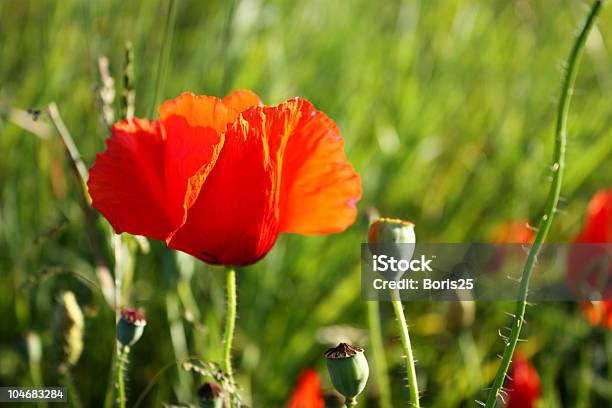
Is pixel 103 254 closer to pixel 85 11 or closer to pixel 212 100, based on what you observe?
pixel 212 100

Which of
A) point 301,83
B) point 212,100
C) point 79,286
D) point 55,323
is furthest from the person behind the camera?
point 301,83

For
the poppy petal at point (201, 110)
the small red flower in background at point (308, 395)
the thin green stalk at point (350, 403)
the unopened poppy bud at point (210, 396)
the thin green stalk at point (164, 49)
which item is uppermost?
the thin green stalk at point (164, 49)

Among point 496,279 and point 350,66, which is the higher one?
point 350,66

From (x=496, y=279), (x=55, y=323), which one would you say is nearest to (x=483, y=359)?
(x=496, y=279)

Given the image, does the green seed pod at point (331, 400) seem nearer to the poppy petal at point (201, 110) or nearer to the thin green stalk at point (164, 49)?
the poppy petal at point (201, 110)

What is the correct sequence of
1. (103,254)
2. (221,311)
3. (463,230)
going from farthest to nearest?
(463,230)
(221,311)
(103,254)

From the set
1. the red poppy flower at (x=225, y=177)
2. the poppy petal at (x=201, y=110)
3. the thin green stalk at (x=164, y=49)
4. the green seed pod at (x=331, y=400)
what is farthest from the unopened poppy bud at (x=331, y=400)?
the thin green stalk at (x=164, y=49)

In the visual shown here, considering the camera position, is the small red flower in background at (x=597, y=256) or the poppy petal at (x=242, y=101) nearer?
the poppy petal at (x=242, y=101)
